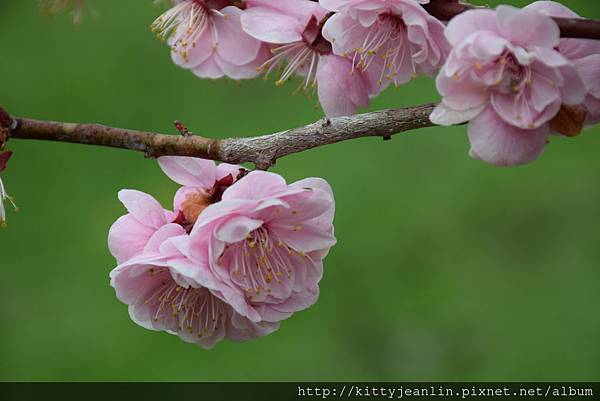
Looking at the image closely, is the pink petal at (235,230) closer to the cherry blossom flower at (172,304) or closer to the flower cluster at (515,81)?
the cherry blossom flower at (172,304)

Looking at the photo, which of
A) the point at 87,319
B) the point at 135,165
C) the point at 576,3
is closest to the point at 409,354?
the point at 87,319

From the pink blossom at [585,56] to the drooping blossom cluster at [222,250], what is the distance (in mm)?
261

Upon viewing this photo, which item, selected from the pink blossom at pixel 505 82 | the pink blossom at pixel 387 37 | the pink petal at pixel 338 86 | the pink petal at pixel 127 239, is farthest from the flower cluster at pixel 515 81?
the pink petal at pixel 127 239

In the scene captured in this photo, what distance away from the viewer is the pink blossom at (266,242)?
809mm

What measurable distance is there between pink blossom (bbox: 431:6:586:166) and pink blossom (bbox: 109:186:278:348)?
0.29m

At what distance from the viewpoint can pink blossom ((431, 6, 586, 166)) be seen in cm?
72

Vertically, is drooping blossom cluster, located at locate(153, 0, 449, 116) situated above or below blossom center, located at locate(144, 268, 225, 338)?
above

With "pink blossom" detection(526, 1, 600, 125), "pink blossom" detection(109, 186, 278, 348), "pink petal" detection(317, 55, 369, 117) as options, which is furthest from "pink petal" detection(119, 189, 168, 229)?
"pink blossom" detection(526, 1, 600, 125)

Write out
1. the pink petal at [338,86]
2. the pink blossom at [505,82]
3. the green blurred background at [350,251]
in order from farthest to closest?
the green blurred background at [350,251] < the pink petal at [338,86] < the pink blossom at [505,82]

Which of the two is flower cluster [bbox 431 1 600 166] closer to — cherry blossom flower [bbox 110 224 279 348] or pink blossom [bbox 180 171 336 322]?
pink blossom [bbox 180 171 336 322]

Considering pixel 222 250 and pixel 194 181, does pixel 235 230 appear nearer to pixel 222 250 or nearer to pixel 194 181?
pixel 222 250

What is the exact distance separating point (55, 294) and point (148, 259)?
1.87 metres

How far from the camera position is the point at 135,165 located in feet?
9.39

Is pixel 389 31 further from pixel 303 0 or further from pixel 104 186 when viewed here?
pixel 104 186
